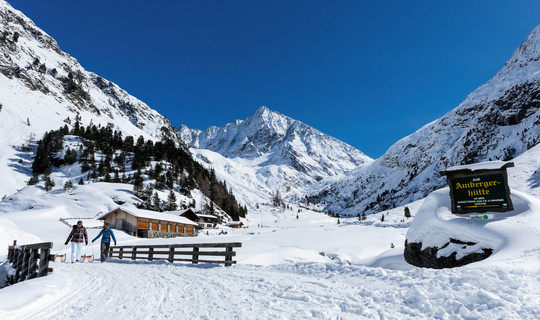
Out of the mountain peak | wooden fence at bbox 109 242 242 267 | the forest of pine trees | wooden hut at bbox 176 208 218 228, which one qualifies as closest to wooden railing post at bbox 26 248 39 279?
wooden fence at bbox 109 242 242 267

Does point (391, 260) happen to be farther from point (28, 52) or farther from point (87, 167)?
point (28, 52)

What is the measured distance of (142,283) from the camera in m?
8.62

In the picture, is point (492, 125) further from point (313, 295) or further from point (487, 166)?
point (313, 295)

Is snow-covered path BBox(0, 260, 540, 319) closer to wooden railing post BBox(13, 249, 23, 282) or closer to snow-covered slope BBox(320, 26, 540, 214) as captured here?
wooden railing post BBox(13, 249, 23, 282)

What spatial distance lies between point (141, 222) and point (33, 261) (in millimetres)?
41449

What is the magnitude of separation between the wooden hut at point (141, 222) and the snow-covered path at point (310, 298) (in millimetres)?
43910

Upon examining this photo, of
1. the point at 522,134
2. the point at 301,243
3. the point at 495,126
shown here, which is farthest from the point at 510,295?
the point at 495,126

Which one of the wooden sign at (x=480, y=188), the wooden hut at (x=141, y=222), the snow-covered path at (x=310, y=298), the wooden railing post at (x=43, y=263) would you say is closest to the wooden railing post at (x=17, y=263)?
the wooden railing post at (x=43, y=263)

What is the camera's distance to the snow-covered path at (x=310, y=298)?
4734 mm

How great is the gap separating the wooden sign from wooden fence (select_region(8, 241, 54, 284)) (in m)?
15.8

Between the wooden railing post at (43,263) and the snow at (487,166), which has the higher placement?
the snow at (487,166)

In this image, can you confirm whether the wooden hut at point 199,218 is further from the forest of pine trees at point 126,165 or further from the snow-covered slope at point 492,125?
the snow-covered slope at point 492,125

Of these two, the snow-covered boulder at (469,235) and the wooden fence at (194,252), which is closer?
the snow-covered boulder at (469,235)

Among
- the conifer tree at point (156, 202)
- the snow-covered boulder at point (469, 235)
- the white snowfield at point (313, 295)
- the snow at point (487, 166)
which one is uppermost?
the conifer tree at point (156, 202)
